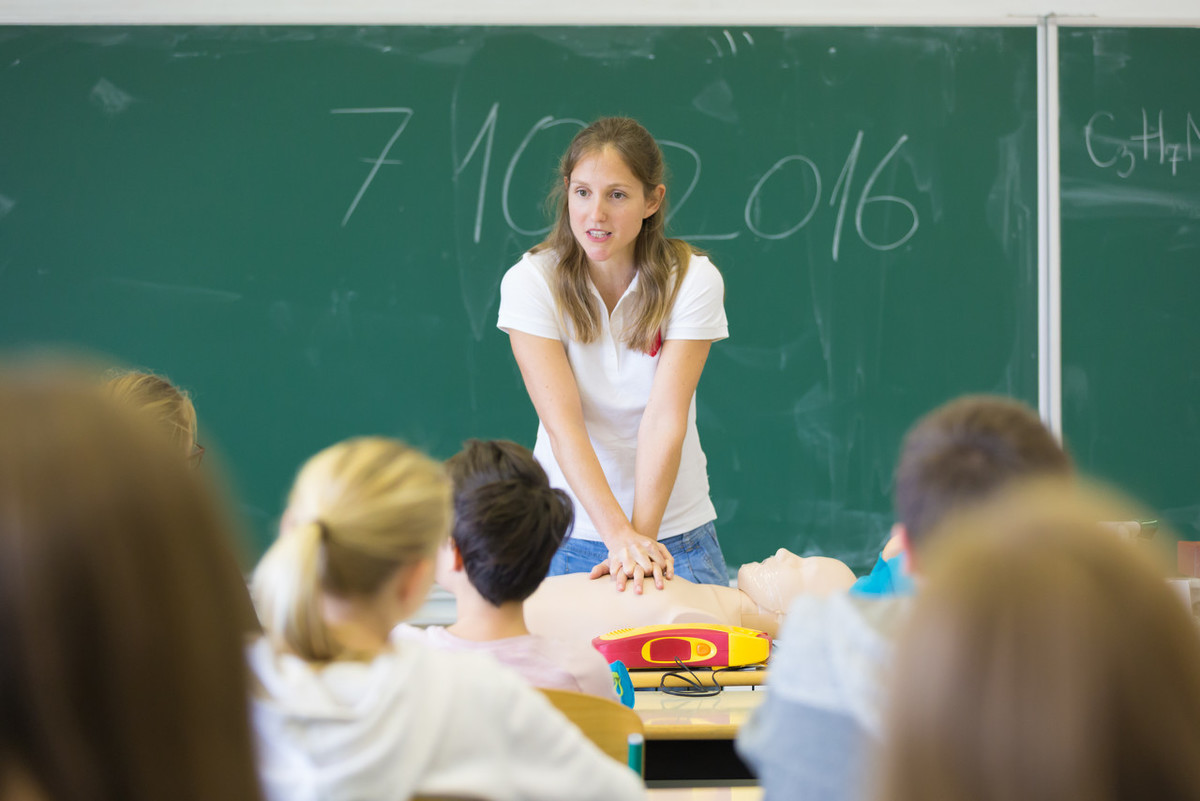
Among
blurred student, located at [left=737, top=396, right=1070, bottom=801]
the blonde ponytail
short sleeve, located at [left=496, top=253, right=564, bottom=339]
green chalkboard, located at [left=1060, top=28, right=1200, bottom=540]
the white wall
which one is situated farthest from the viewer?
green chalkboard, located at [left=1060, top=28, right=1200, bottom=540]

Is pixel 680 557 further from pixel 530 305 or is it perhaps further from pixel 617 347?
pixel 530 305

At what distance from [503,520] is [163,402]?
698 mm

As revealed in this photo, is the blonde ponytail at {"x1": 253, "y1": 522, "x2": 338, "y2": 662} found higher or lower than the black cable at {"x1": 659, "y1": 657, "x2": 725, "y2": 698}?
higher

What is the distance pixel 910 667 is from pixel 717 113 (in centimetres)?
313

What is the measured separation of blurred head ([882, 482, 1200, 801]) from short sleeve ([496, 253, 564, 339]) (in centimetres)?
182

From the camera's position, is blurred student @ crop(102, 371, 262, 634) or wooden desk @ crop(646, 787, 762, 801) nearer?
wooden desk @ crop(646, 787, 762, 801)

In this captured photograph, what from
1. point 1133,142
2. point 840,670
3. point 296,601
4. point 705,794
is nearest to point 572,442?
point 705,794

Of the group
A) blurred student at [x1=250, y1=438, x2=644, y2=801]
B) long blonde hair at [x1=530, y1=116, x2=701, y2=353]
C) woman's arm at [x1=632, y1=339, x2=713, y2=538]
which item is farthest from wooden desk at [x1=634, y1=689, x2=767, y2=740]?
long blonde hair at [x1=530, y1=116, x2=701, y2=353]

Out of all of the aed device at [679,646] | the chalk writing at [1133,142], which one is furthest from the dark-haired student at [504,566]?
the chalk writing at [1133,142]

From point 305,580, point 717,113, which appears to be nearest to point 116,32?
point 717,113

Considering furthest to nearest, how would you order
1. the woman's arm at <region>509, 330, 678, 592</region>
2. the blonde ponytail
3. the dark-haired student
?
the woman's arm at <region>509, 330, 678, 592</region>
the dark-haired student
the blonde ponytail

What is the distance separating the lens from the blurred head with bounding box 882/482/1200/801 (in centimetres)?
50

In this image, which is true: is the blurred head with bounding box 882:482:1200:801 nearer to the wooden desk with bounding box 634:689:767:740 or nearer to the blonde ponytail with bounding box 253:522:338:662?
the blonde ponytail with bounding box 253:522:338:662

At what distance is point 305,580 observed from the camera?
3.62ft
